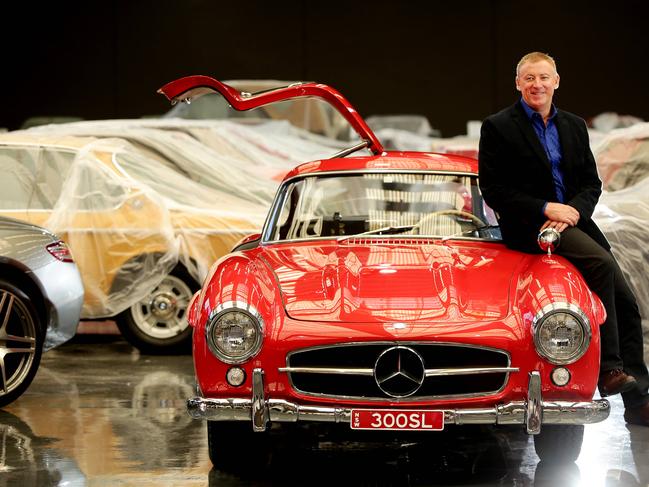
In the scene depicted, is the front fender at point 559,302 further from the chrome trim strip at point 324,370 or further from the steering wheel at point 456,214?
the steering wheel at point 456,214

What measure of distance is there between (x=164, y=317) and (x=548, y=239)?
163 inches

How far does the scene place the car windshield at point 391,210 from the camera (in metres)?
6.06

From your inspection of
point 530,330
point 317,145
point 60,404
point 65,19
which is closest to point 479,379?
point 530,330

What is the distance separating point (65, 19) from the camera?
12.6 meters

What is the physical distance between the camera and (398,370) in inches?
188

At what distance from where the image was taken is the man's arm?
5590 millimetres

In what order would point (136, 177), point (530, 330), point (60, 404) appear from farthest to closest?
point (136, 177), point (60, 404), point (530, 330)

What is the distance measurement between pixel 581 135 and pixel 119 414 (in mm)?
2943

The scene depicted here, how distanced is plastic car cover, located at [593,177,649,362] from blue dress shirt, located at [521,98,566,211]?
2774mm

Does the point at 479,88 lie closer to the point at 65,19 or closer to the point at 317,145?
the point at 317,145

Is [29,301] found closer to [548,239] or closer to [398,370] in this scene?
[398,370]

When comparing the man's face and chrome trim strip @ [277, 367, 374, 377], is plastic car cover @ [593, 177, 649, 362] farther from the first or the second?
chrome trim strip @ [277, 367, 374, 377]

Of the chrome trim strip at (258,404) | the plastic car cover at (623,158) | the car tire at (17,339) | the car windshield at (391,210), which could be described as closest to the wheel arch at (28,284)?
the car tire at (17,339)

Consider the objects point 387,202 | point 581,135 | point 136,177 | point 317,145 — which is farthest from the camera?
point 317,145
